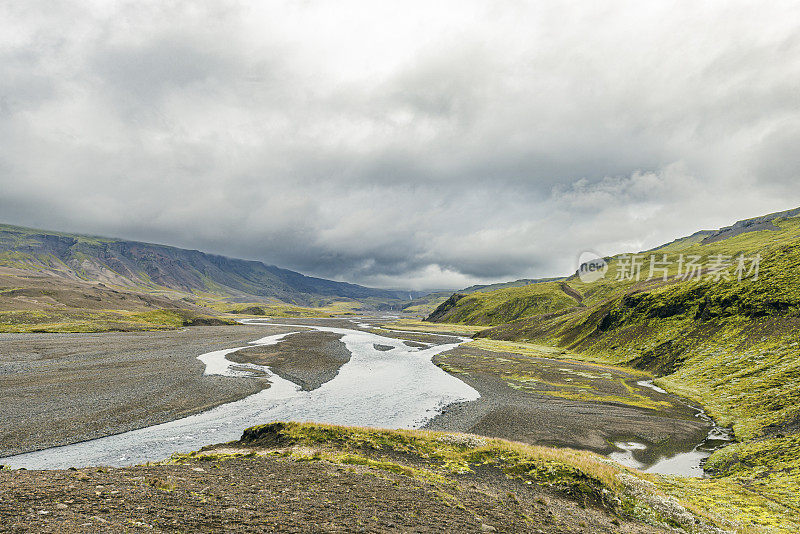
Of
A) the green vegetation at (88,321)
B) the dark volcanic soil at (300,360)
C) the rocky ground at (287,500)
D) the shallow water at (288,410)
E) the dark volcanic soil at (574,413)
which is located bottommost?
the green vegetation at (88,321)

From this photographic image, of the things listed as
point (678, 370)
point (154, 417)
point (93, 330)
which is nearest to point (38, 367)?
point (154, 417)

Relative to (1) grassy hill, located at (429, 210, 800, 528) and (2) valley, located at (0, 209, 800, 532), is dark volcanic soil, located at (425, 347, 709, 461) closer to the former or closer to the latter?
(2) valley, located at (0, 209, 800, 532)

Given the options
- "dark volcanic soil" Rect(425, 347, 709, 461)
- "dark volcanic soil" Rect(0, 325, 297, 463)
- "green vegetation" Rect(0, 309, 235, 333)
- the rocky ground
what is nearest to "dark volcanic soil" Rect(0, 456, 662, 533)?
the rocky ground

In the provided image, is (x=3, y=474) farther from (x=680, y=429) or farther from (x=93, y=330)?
(x=93, y=330)

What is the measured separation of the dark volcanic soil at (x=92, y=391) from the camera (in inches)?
1318

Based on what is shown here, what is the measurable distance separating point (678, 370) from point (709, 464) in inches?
1892

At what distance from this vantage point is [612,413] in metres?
45.6

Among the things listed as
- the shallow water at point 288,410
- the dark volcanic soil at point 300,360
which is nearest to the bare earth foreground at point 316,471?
the shallow water at point 288,410

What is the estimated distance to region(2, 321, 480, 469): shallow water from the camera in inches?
1112

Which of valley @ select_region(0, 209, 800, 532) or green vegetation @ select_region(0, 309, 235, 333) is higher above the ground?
valley @ select_region(0, 209, 800, 532)

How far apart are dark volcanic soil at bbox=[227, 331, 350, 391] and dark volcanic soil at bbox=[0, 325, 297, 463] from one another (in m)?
8.33

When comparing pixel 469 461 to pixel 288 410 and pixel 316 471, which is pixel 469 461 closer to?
pixel 316 471

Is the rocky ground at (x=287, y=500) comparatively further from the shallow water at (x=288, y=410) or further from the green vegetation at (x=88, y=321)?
the green vegetation at (x=88, y=321)

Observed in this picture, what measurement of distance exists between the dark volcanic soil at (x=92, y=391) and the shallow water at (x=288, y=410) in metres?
2.87
